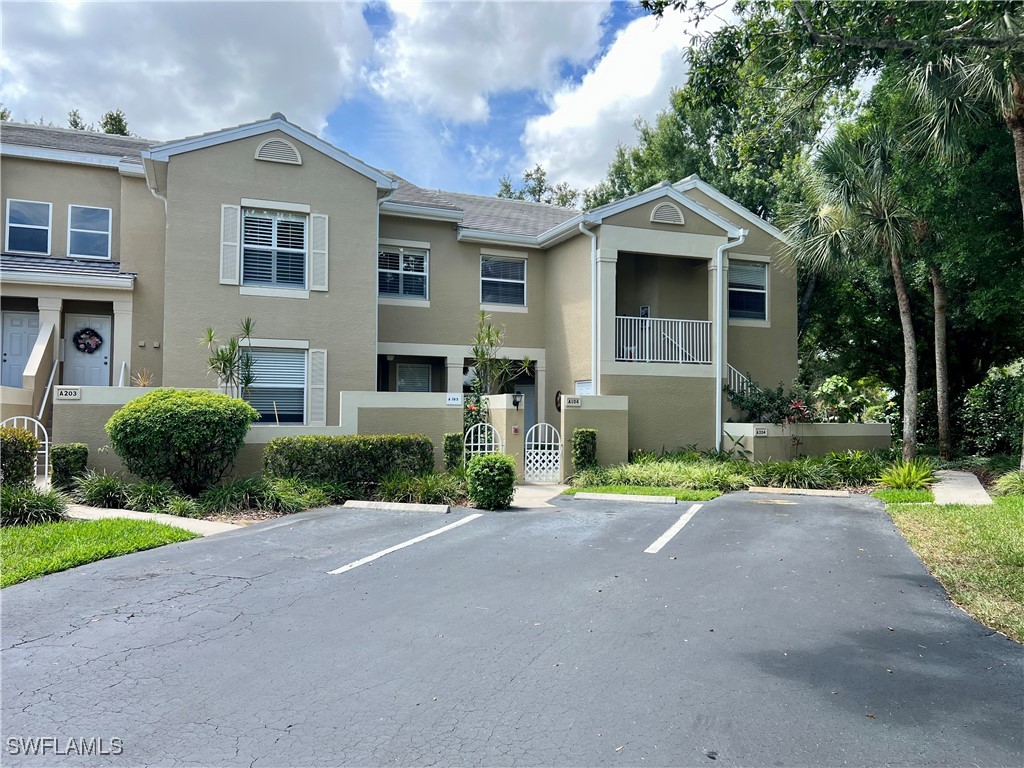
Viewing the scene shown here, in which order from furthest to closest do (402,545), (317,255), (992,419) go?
(992,419), (317,255), (402,545)

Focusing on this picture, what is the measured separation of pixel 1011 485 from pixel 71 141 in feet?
73.5

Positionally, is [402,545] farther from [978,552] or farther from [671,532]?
[978,552]

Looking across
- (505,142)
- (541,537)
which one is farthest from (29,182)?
(541,537)

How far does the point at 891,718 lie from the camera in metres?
4.04

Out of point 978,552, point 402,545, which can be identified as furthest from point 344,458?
point 978,552

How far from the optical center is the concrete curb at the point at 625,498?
12766 mm

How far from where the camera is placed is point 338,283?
15.5 m

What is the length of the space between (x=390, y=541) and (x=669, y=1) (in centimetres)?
710

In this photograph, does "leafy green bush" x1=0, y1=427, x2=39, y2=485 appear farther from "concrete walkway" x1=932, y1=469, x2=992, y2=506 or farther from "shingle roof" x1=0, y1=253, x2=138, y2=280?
"concrete walkway" x1=932, y1=469, x2=992, y2=506

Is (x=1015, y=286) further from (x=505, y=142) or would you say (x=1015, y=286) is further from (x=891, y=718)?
(x=505, y=142)

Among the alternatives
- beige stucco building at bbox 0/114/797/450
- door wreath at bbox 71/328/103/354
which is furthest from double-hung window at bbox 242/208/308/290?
door wreath at bbox 71/328/103/354

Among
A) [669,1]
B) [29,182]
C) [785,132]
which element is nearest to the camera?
[669,1]

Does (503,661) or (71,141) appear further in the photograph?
(71,141)

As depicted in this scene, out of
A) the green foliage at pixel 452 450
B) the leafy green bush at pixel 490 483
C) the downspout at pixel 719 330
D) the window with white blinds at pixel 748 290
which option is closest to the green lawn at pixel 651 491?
the green foliage at pixel 452 450
